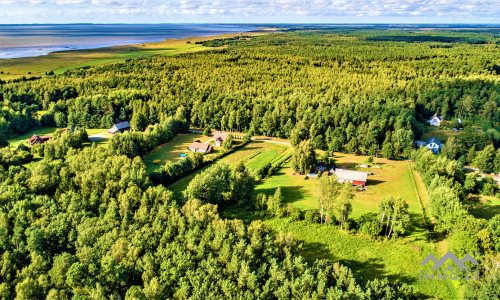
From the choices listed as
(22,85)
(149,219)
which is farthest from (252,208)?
(22,85)

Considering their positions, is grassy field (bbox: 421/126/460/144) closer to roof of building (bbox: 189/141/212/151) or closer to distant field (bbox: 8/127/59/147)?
roof of building (bbox: 189/141/212/151)

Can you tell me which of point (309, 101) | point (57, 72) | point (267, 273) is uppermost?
point (57, 72)

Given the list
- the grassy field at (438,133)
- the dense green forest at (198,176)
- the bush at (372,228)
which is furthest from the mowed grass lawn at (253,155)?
the grassy field at (438,133)

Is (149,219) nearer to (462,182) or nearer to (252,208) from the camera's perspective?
(252,208)

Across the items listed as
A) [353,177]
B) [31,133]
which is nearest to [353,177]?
[353,177]

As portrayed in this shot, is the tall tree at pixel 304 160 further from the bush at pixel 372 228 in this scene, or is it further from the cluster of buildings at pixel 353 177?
the bush at pixel 372 228

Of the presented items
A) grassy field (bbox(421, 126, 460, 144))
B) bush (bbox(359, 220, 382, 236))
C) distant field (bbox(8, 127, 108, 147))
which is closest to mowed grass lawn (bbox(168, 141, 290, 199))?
bush (bbox(359, 220, 382, 236))
